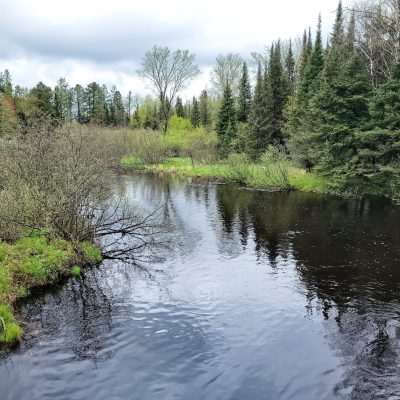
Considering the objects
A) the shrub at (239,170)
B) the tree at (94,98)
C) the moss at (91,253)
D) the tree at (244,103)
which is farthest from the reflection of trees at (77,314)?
the tree at (94,98)

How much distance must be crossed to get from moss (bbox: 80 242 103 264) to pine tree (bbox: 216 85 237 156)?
42.9 m

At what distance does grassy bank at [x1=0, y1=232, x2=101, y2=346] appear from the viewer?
13.7m

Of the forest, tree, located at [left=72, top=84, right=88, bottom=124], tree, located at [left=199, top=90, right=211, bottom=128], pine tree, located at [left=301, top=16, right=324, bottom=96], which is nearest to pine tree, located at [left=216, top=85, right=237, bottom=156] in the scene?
the forest

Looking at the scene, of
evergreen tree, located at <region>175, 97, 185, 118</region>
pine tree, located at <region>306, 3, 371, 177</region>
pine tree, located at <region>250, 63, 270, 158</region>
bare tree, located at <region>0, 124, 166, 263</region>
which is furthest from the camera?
evergreen tree, located at <region>175, 97, 185, 118</region>

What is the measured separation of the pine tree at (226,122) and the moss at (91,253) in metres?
42.9

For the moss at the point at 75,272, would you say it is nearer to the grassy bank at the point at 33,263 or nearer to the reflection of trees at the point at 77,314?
the grassy bank at the point at 33,263

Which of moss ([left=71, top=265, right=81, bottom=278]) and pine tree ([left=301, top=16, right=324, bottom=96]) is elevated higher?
pine tree ([left=301, top=16, right=324, bottom=96])

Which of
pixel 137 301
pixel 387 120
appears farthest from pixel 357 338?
pixel 387 120

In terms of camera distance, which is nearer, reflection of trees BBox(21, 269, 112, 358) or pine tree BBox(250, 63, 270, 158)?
reflection of trees BBox(21, 269, 112, 358)

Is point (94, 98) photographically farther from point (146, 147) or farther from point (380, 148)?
point (380, 148)

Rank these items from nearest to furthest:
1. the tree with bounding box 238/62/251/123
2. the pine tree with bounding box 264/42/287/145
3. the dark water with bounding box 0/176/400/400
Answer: the dark water with bounding box 0/176/400/400
the pine tree with bounding box 264/42/287/145
the tree with bounding box 238/62/251/123

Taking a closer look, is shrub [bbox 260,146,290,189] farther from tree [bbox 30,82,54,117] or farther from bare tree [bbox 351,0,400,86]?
tree [bbox 30,82,54,117]

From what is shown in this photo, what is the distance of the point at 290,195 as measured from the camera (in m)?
37.8

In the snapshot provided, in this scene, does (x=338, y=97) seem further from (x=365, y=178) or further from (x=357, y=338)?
(x=357, y=338)
